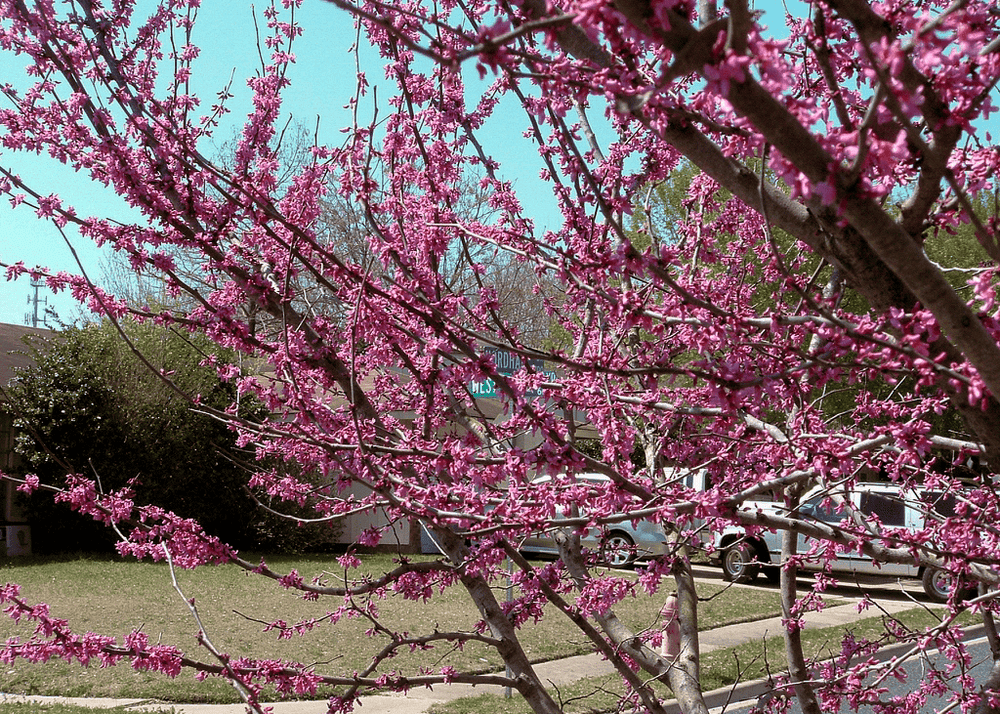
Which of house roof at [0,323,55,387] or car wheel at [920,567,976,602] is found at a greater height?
house roof at [0,323,55,387]

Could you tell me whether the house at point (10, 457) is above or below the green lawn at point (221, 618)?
above

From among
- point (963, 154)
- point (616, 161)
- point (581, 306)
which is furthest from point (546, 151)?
point (963, 154)

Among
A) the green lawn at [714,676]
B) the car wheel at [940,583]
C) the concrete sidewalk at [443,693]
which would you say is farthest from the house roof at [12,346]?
the car wheel at [940,583]

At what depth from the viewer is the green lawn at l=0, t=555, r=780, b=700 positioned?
8570 millimetres

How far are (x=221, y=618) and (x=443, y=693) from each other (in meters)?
4.27

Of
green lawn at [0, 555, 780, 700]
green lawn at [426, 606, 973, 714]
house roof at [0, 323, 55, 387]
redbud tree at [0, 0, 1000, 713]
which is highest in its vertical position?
house roof at [0, 323, 55, 387]

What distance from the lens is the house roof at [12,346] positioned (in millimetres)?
18859

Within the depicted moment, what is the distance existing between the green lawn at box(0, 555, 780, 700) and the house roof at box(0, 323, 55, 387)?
5.01 m

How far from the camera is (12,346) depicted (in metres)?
19.7

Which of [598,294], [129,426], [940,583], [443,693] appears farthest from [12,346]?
[598,294]

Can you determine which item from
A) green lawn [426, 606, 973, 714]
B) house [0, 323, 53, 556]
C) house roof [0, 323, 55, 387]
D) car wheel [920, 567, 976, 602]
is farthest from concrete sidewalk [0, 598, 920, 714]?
house roof [0, 323, 55, 387]

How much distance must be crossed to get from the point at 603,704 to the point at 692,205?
18.4ft

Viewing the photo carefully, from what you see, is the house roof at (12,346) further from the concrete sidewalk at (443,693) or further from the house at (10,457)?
the concrete sidewalk at (443,693)

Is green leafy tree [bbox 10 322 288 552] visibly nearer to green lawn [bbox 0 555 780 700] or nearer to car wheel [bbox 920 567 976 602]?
green lawn [bbox 0 555 780 700]
